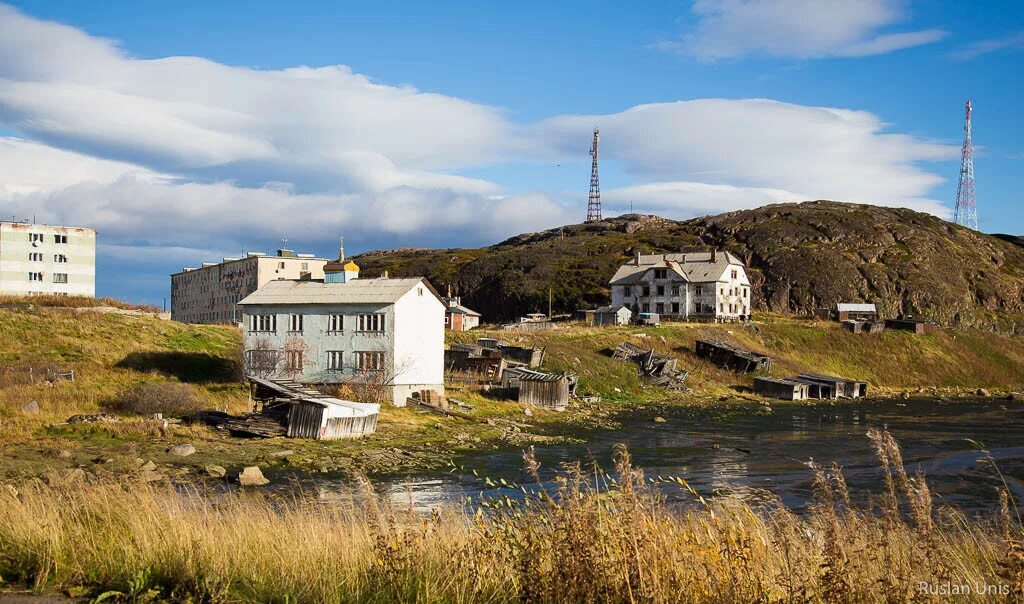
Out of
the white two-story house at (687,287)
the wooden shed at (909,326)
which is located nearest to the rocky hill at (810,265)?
the white two-story house at (687,287)

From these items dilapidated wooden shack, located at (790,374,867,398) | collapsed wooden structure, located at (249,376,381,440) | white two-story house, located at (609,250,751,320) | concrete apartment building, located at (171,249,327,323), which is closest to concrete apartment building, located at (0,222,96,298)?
concrete apartment building, located at (171,249,327,323)

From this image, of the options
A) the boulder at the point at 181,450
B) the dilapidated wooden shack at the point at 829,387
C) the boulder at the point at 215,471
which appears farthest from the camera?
the dilapidated wooden shack at the point at 829,387

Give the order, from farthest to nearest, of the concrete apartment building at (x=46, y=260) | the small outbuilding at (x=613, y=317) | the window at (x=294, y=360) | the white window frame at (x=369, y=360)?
the small outbuilding at (x=613, y=317)
the concrete apartment building at (x=46, y=260)
the window at (x=294, y=360)
the white window frame at (x=369, y=360)

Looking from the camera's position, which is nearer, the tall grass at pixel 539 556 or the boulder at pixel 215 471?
the tall grass at pixel 539 556

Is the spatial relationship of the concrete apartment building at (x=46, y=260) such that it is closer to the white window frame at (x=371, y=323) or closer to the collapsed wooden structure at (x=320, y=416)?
the white window frame at (x=371, y=323)

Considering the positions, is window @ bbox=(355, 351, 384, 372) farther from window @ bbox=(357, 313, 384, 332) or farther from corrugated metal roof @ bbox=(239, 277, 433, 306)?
corrugated metal roof @ bbox=(239, 277, 433, 306)

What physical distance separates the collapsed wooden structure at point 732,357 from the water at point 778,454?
14027 millimetres

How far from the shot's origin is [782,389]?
6788 centimetres

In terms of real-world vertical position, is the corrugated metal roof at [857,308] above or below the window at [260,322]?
above

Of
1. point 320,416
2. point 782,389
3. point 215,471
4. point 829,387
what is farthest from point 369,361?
point 829,387

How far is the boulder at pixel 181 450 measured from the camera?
31.0 meters

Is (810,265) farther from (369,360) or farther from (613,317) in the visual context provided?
(369,360)

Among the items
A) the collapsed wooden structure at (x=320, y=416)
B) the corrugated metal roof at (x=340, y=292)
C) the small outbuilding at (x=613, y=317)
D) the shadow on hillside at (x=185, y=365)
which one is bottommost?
the collapsed wooden structure at (x=320, y=416)

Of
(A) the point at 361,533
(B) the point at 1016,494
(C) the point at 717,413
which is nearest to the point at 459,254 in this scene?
(C) the point at 717,413
